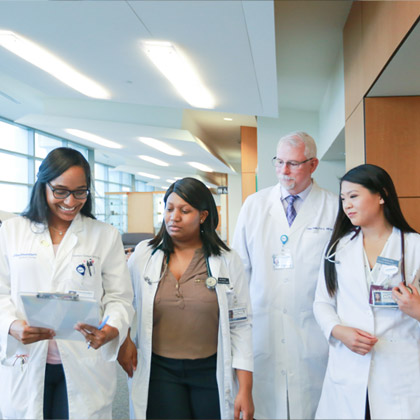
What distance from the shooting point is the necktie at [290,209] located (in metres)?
2.39

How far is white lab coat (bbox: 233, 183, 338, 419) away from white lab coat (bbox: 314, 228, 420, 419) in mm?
338

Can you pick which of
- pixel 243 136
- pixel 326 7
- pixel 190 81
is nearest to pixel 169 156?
pixel 243 136

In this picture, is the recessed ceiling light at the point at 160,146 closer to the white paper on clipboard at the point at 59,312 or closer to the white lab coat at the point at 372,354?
the white lab coat at the point at 372,354

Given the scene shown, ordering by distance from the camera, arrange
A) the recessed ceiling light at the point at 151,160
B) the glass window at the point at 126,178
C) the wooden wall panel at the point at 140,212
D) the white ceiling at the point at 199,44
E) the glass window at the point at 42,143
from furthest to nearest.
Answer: the glass window at the point at 126,178 < the recessed ceiling light at the point at 151,160 < the wooden wall panel at the point at 140,212 < the glass window at the point at 42,143 < the white ceiling at the point at 199,44

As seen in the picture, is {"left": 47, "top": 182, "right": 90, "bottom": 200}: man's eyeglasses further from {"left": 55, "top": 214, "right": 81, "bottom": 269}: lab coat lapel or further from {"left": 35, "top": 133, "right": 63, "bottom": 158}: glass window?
{"left": 35, "top": 133, "right": 63, "bottom": 158}: glass window

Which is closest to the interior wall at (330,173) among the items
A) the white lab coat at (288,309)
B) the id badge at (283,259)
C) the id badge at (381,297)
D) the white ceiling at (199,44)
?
the white ceiling at (199,44)

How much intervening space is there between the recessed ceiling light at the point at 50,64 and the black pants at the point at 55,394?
184 inches

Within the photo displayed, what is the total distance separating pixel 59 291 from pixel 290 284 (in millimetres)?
1282

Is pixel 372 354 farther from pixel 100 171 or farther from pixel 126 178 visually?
pixel 126 178

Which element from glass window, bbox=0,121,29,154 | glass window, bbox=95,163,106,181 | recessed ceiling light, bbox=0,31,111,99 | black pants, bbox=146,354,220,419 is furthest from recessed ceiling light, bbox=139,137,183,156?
black pants, bbox=146,354,220,419

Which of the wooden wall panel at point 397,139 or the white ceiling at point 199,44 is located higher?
the white ceiling at point 199,44

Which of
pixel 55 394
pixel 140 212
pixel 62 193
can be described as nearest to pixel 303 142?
pixel 62 193

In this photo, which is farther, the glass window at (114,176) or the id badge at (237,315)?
the glass window at (114,176)

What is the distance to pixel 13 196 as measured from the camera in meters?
11.5
